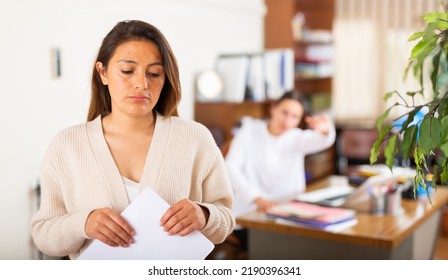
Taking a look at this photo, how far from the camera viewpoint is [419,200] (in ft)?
9.07

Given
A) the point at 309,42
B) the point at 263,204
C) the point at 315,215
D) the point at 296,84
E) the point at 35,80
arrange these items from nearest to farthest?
the point at 35,80
the point at 315,215
the point at 263,204
the point at 309,42
the point at 296,84

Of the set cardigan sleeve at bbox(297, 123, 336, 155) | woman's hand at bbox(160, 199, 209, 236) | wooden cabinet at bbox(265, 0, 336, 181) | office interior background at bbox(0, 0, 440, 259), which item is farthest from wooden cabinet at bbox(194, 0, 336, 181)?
woman's hand at bbox(160, 199, 209, 236)

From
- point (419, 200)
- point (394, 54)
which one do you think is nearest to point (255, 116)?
point (419, 200)

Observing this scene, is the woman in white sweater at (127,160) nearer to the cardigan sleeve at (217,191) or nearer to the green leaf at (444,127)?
the cardigan sleeve at (217,191)

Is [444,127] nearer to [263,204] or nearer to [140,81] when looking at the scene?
[140,81]

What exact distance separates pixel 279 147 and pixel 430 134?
69.9 inches

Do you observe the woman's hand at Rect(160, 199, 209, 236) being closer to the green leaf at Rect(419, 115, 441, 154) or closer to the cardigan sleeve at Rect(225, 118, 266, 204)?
the green leaf at Rect(419, 115, 441, 154)

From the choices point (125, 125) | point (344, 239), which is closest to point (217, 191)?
point (125, 125)

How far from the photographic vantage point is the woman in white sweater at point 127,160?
1.33 metres

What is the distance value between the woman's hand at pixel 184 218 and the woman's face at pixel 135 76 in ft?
0.75

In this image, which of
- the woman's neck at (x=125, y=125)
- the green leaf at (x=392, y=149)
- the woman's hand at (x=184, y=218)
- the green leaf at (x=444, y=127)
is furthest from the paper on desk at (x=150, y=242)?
the green leaf at (x=444, y=127)

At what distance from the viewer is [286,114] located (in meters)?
2.94
